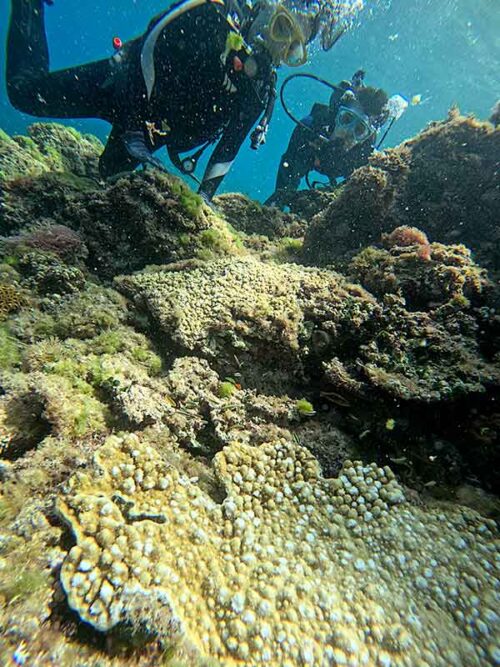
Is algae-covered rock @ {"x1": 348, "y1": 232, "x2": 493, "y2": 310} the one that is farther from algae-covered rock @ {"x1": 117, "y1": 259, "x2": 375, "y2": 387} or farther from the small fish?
the small fish

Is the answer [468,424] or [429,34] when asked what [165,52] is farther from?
[429,34]

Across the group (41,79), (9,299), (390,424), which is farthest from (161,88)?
(390,424)

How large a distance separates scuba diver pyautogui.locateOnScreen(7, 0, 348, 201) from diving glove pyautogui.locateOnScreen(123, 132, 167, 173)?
0.06ft

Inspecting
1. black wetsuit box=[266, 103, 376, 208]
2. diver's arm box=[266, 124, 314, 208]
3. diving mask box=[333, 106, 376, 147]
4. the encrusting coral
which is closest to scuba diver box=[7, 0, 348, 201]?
the encrusting coral

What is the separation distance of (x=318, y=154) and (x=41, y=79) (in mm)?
6598

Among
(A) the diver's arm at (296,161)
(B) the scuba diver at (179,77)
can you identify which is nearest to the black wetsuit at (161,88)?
(B) the scuba diver at (179,77)

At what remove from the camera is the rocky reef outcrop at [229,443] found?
1667mm

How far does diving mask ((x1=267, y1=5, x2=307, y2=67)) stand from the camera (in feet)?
16.6

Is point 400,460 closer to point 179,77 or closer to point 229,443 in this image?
point 229,443

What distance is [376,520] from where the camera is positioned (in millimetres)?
2391

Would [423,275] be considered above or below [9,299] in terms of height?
above

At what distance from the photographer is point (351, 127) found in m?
8.38

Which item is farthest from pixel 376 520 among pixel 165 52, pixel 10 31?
pixel 10 31

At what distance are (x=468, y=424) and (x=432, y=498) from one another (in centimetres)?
71
